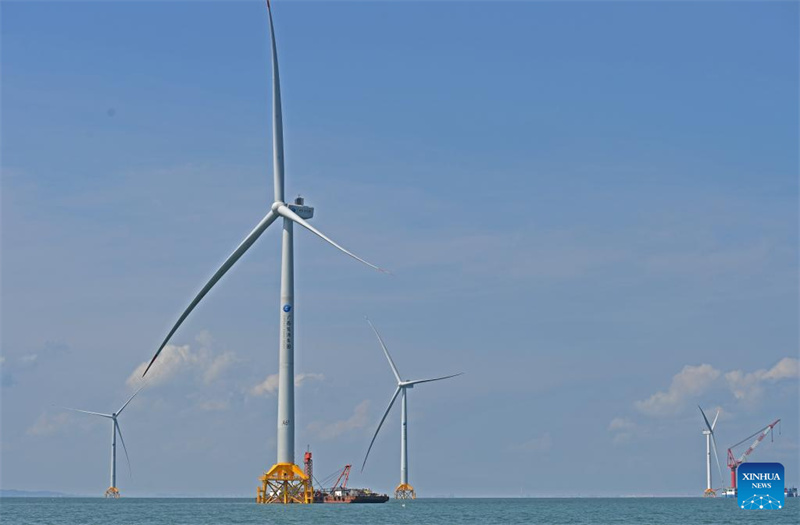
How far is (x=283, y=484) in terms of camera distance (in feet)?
536

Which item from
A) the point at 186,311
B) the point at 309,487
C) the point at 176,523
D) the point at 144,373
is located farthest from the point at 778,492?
the point at 309,487

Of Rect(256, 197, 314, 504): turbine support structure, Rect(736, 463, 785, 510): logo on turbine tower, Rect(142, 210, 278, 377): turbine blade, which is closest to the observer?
Rect(736, 463, 785, 510): logo on turbine tower

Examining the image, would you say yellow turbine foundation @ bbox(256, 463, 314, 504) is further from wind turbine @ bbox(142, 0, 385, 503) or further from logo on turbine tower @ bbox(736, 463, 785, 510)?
logo on turbine tower @ bbox(736, 463, 785, 510)

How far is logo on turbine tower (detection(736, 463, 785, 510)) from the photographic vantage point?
83062 millimetres

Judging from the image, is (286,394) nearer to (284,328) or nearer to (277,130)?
(284,328)

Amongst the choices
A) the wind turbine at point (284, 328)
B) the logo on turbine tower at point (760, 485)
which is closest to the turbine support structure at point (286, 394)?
the wind turbine at point (284, 328)

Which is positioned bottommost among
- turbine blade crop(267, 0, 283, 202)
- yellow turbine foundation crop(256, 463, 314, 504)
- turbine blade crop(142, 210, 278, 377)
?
yellow turbine foundation crop(256, 463, 314, 504)

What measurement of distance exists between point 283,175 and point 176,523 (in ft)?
174

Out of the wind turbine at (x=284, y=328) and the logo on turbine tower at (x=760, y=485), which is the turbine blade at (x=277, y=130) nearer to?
the wind turbine at (x=284, y=328)

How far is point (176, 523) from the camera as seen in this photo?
157125 mm

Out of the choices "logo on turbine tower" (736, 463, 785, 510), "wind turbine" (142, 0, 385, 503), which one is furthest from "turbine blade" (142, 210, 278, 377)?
"logo on turbine tower" (736, 463, 785, 510)

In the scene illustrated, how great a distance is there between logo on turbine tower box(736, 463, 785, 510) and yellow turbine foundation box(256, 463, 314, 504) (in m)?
87.2

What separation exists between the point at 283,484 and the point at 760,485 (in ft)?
300

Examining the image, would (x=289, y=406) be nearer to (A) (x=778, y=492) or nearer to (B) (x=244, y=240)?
(B) (x=244, y=240)
